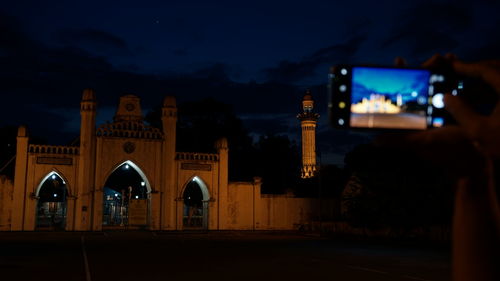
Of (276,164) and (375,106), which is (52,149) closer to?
(276,164)

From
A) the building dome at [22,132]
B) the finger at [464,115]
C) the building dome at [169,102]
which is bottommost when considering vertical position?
the finger at [464,115]

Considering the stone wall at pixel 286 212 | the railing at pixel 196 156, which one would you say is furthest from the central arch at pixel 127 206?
the stone wall at pixel 286 212

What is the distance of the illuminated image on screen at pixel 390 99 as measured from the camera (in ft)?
8.37

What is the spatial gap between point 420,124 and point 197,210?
46326mm

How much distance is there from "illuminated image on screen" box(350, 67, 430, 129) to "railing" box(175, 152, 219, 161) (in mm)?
40271

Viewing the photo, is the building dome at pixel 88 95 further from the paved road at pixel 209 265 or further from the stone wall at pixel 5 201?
the paved road at pixel 209 265

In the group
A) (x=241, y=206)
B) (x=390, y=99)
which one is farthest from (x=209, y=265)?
(x=241, y=206)

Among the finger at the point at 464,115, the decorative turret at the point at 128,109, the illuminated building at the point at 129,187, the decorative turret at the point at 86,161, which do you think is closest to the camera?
the finger at the point at 464,115

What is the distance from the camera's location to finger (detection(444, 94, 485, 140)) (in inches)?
89.4

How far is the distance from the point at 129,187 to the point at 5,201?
329 inches

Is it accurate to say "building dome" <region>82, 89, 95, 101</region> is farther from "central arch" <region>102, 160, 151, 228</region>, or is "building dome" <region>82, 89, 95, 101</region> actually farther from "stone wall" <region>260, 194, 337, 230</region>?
"stone wall" <region>260, 194, 337, 230</region>

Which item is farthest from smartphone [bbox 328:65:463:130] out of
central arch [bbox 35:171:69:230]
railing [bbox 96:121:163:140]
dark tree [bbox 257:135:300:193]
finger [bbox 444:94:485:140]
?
dark tree [bbox 257:135:300:193]

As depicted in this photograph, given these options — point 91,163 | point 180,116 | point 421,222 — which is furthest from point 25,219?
point 180,116

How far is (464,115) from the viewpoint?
92.1 inches
